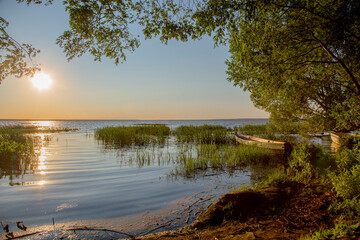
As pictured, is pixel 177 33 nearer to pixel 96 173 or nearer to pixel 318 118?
pixel 96 173

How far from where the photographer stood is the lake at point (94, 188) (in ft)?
21.6

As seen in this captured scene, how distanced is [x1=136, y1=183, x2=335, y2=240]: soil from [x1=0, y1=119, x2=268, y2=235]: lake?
6.33 feet

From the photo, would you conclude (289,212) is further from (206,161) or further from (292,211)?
(206,161)

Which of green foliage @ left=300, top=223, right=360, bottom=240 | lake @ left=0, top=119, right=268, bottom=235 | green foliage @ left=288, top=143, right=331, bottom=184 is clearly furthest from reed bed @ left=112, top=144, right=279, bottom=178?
green foliage @ left=300, top=223, right=360, bottom=240

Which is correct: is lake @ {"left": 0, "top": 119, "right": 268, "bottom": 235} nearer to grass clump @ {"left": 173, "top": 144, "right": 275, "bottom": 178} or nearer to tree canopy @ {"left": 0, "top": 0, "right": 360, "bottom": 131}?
grass clump @ {"left": 173, "top": 144, "right": 275, "bottom": 178}

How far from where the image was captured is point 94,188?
8852 millimetres

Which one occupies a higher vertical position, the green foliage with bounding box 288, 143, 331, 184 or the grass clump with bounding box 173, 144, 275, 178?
the green foliage with bounding box 288, 143, 331, 184

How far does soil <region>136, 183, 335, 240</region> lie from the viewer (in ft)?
14.1

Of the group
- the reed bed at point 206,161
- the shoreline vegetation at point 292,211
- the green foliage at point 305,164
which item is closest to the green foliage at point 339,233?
the shoreline vegetation at point 292,211

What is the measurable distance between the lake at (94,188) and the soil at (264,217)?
193 centimetres

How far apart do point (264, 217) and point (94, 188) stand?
639cm

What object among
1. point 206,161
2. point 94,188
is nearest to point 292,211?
point 94,188

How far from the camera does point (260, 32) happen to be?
8.10m

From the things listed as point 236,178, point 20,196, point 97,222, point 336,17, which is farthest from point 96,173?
point 336,17
